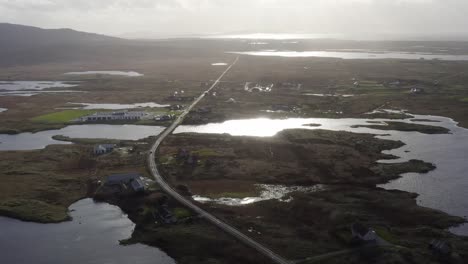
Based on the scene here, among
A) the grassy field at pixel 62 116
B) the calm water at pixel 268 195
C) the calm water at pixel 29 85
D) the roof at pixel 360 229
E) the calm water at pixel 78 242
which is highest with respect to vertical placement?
the calm water at pixel 29 85

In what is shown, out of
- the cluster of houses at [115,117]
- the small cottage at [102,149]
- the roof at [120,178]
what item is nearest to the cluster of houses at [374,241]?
the roof at [120,178]

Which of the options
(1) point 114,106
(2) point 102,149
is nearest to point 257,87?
(1) point 114,106

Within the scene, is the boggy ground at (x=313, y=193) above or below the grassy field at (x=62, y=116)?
below

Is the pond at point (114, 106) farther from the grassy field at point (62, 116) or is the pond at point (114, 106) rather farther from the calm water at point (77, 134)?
the calm water at point (77, 134)

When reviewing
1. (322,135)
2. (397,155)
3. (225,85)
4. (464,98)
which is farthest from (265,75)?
(397,155)

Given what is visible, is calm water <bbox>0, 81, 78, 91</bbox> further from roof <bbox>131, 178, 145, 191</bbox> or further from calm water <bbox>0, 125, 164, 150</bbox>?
roof <bbox>131, 178, 145, 191</bbox>

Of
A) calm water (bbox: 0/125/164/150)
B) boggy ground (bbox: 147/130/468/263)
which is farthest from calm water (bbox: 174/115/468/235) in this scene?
calm water (bbox: 0/125/164/150)

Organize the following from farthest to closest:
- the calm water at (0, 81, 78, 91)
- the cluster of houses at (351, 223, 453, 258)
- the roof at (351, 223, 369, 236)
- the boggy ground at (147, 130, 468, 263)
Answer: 1. the calm water at (0, 81, 78, 91)
2. the boggy ground at (147, 130, 468, 263)
3. the roof at (351, 223, 369, 236)
4. the cluster of houses at (351, 223, 453, 258)
